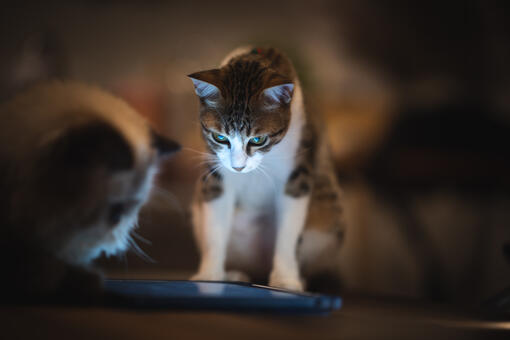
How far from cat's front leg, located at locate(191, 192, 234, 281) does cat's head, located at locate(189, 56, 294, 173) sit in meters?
0.16

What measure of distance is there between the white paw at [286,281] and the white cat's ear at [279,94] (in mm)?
436

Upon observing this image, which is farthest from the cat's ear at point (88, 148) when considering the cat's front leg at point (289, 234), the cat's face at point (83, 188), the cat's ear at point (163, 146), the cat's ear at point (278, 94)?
the cat's front leg at point (289, 234)

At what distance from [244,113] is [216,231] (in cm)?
34

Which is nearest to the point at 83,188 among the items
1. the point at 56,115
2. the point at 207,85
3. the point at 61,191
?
the point at 61,191

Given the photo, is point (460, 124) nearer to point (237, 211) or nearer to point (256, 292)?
point (237, 211)

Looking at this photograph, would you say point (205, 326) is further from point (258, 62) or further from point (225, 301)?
point (258, 62)

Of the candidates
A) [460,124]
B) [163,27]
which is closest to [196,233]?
[460,124]

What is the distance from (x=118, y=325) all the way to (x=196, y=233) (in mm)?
766

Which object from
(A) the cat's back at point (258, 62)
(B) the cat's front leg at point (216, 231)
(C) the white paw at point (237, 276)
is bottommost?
(C) the white paw at point (237, 276)

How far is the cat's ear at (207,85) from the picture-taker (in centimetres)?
104

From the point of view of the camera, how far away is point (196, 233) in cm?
138

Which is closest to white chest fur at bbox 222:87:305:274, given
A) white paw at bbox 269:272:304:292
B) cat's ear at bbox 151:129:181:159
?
white paw at bbox 269:272:304:292

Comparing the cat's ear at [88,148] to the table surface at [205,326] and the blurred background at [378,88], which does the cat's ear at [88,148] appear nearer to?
the table surface at [205,326]

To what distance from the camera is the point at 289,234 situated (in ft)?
3.95
